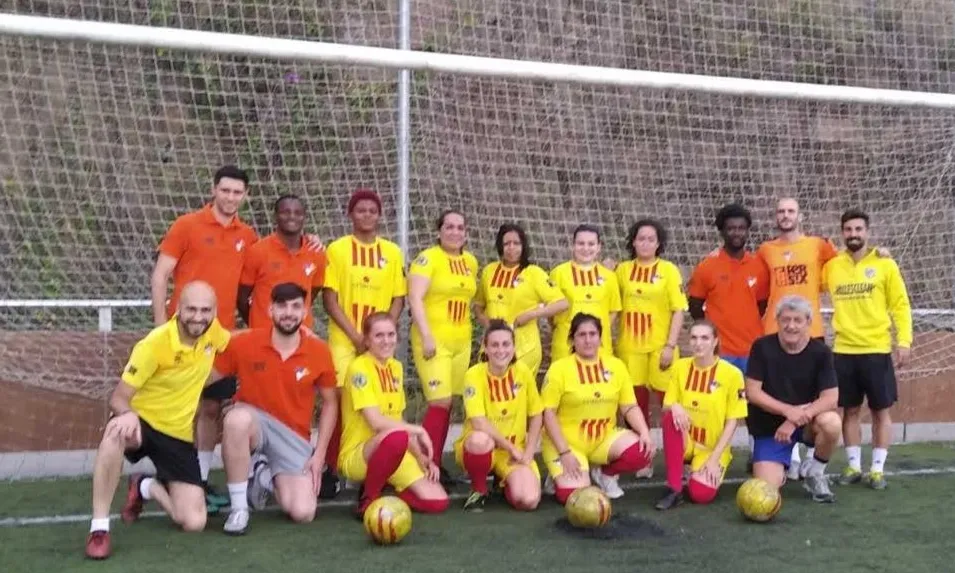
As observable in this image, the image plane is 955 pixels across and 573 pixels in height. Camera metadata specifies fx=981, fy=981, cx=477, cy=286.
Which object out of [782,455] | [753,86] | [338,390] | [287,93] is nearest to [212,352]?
[338,390]

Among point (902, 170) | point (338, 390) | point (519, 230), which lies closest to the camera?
point (338, 390)

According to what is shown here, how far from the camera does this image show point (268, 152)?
19.8 feet

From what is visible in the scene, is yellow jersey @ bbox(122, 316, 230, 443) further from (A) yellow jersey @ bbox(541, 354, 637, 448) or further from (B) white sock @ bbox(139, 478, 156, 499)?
(A) yellow jersey @ bbox(541, 354, 637, 448)

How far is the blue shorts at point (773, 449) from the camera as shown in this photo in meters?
4.91

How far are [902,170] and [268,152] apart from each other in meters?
4.57

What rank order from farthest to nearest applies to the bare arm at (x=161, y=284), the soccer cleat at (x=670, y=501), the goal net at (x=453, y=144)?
the goal net at (x=453, y=144) → the soccer cleat at (x=670, y=501) → the bare arm at (x=161, y=284)

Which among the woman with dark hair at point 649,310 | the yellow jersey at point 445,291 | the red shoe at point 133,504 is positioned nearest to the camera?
the red shoe at point 133,504

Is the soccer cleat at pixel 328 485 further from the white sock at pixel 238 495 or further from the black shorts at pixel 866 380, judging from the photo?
the black shorts at pixel 866 380

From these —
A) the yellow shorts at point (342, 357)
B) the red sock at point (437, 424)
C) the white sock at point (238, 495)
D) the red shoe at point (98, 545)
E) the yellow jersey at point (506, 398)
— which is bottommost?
the red shoe at point (98, 545)

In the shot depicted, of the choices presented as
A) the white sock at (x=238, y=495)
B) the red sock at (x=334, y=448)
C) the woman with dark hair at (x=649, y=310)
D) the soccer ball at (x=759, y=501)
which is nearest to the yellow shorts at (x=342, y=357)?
the red sock at (x=334, y=448)

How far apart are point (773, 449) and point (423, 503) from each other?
177cm

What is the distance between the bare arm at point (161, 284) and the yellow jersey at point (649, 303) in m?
2.43

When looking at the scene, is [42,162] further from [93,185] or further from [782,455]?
[782,455]

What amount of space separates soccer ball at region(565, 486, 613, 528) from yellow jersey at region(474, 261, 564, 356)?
1.38 metres
